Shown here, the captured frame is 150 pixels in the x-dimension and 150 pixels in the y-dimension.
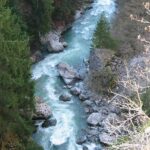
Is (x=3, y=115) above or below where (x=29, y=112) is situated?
above

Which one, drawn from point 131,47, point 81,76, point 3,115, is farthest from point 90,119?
point 131,47

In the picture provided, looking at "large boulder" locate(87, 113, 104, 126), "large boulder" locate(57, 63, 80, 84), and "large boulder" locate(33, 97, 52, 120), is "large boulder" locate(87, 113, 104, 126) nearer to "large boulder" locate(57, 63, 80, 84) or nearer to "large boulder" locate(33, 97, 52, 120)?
"large boulder" locate(33, 97, 52, 120)

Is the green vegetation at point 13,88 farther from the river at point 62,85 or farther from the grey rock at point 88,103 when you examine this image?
the grey rock at point 88,103

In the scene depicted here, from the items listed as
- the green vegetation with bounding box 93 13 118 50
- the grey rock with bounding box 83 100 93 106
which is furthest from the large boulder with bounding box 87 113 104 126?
the green vegetation with bounding box 93 13 118 50

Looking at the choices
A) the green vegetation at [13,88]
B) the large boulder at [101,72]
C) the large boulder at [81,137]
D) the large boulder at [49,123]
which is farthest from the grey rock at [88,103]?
the green vegetation at [13,88]

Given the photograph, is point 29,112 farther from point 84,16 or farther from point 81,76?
point 84,16

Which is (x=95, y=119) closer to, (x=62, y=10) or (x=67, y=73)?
(x=67, y=73)

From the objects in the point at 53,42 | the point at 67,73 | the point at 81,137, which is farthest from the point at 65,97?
the point at 53,42
